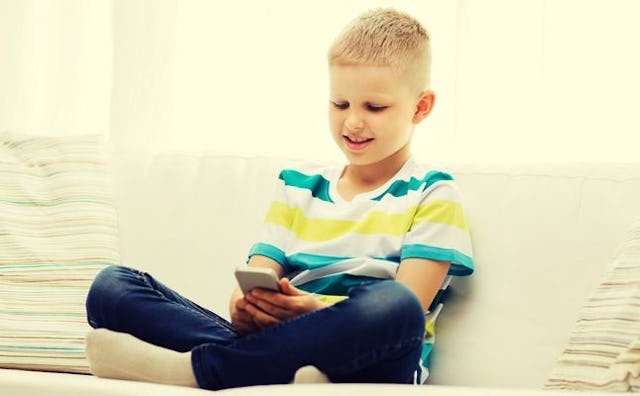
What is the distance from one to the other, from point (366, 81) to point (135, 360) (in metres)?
0.64

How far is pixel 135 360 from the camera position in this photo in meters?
1.48

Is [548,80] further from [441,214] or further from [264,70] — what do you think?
[441,214]

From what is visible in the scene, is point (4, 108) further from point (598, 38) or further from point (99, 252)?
point (598, 38)

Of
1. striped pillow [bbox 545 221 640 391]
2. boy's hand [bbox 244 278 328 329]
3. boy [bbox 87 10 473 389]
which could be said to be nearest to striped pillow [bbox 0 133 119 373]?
boy [bbox 87 10 473 389]

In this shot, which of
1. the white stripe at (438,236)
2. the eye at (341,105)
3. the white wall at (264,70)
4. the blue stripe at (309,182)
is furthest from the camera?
the white wall at (264,70)

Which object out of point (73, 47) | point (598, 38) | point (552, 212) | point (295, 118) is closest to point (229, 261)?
point (552, 212)

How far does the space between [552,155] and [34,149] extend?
1239 millimetres

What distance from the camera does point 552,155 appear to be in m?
2.58

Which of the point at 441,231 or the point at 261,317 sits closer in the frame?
the point at 261,317

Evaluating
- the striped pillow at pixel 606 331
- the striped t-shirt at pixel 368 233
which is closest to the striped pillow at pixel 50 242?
the striped t-shirt at pixel 368 233

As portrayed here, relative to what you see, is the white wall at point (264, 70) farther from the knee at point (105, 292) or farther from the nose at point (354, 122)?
the knee at point (105, 292)

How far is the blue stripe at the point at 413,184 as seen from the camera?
183 cm

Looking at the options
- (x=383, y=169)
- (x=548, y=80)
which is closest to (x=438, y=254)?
(x=383, y=169)

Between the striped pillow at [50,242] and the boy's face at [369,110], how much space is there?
22.9 inches
